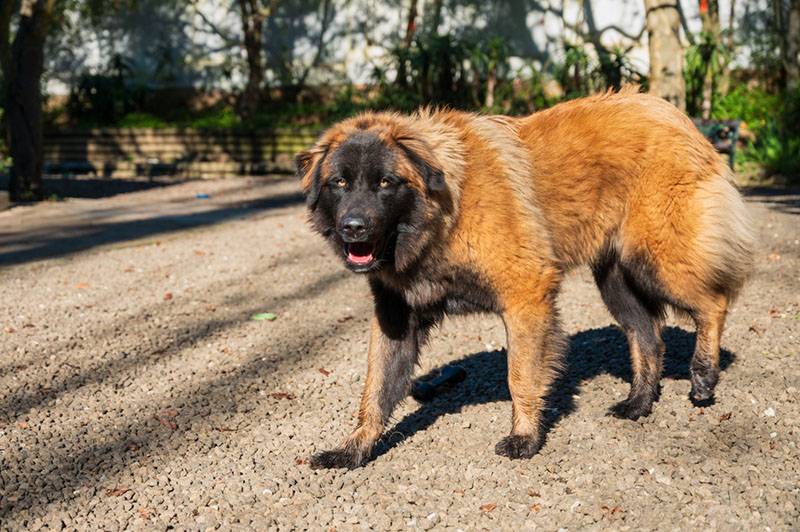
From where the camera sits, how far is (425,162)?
13.3 feet

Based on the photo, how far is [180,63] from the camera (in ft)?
69.3

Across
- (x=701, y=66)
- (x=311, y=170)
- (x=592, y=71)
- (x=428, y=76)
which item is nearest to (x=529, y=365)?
(x=311, y=170)

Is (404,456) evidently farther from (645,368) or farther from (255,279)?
(255,279)

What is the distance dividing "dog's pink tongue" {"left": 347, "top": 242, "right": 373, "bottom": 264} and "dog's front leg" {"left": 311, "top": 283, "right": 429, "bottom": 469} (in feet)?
1.20

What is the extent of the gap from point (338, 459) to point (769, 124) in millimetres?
11944

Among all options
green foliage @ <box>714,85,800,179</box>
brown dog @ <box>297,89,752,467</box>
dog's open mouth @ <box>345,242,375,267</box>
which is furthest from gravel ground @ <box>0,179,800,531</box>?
green foliage @ <box>714,85,800,179</box>

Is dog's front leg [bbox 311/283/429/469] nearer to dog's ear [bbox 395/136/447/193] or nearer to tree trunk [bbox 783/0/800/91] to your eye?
dog's ear [bbox 395/136/447/193]

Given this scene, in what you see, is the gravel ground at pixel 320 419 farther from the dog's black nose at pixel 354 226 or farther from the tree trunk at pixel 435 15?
the tree trunk at pixel 435 15

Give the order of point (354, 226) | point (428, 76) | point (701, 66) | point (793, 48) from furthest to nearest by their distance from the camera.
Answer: point (428, 76) → point (701, 66) → point (793, 48) → point (354, 226)

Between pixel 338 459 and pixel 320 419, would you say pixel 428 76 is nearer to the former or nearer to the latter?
pixel 320 419

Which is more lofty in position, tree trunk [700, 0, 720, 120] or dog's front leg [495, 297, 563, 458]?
tree trunk [700, 0, 720, 120]

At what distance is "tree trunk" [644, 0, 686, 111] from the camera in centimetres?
1259

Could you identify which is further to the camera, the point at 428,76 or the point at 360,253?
the point at 428,76

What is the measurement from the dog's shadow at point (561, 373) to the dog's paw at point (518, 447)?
23cm
